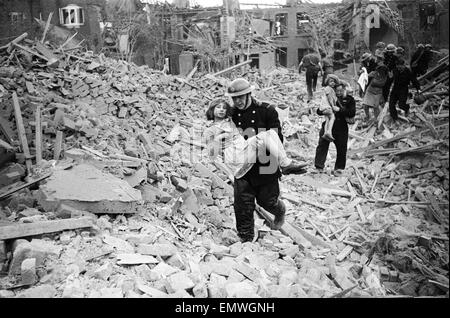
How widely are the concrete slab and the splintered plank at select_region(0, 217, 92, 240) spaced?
1.33 feet

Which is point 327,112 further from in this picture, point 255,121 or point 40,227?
point 40,227

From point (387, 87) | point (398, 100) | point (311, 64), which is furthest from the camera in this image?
point (311, 64)

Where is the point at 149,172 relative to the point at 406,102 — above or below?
below

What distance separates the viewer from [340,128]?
23.6 feet

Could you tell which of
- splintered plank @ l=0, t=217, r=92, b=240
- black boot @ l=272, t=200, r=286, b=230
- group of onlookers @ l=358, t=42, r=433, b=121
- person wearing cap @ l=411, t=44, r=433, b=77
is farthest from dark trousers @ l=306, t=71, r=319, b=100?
splintered plank @ l=0, t=217, r=92, b=240

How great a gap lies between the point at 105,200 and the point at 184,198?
152 centimetres

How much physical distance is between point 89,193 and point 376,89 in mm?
7448

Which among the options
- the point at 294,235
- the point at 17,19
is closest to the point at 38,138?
the point at 294,235

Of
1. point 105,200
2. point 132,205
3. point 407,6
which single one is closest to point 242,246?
point 132,205
